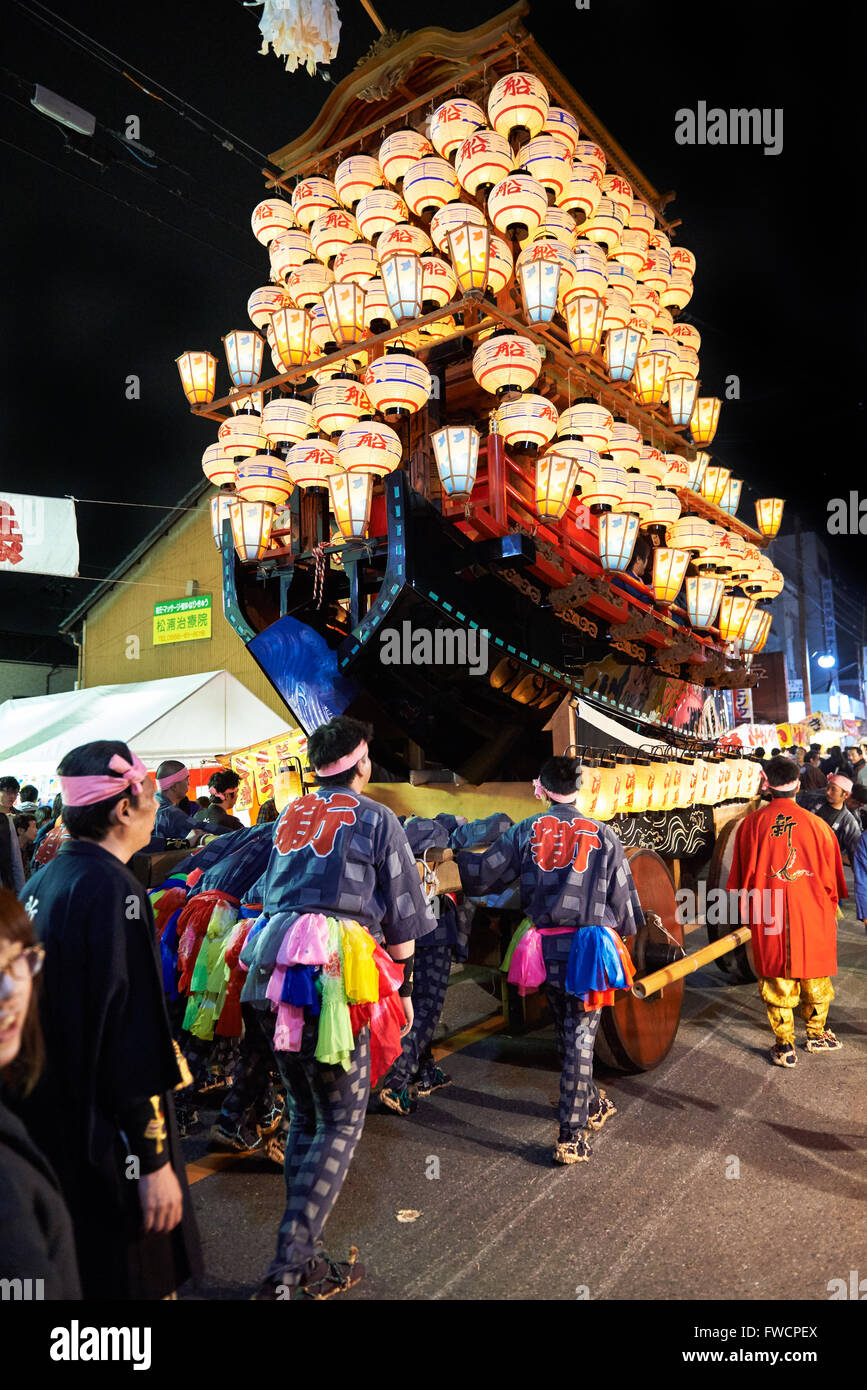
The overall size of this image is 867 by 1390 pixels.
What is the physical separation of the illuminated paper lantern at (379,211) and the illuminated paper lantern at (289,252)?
0.82 meters

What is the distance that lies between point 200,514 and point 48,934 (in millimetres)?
15529

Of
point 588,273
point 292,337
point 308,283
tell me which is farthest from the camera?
point 308,283

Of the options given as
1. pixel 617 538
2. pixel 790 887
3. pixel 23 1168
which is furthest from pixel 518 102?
pixel 23 1168

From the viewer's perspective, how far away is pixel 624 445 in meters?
7.35

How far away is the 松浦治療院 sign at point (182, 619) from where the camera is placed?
15.9 metres

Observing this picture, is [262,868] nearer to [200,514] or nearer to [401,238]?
[401,238]

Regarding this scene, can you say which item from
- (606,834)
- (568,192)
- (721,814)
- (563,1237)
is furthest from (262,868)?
(568,192)

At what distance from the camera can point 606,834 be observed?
12.7 ft

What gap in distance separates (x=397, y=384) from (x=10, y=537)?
7733 millimetres

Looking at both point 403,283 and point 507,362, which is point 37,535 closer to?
point 403,283

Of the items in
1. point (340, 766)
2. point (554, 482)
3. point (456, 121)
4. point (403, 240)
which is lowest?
point (340, 766)

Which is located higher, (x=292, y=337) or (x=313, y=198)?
(x=313, y=198)

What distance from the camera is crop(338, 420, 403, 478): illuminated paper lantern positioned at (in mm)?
6211

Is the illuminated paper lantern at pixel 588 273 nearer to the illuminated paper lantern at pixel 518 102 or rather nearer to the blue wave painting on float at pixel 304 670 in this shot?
the illuminated paper lantern at pixel 518 102
